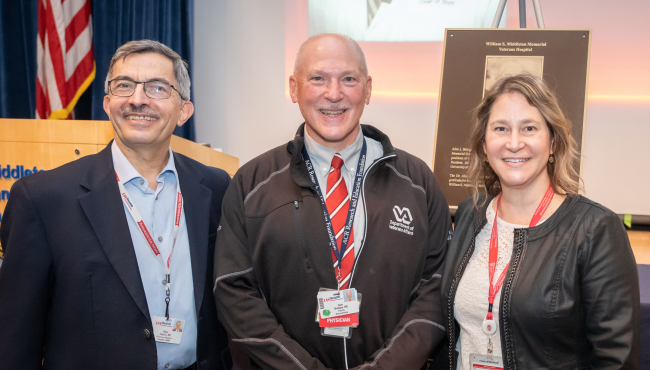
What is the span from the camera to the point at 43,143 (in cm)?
210

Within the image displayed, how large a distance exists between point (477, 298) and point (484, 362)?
23 cm

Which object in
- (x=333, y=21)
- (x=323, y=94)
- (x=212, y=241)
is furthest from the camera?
(x=333, y=21)

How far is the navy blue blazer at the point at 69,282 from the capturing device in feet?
5.27

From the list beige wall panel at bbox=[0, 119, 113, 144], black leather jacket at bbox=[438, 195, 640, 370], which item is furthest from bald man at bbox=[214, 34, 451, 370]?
beige wall panel at bbox=[0, 119, 113, 144]

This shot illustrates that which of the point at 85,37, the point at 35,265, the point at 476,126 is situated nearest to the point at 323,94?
the point at 476,126

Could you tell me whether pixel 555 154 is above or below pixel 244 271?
above

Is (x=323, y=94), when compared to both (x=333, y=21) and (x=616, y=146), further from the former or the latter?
(x=616, y=146)

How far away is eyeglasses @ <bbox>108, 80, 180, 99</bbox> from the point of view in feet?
6.08

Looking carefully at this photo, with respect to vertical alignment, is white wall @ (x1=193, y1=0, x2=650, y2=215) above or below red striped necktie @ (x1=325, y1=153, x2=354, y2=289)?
above

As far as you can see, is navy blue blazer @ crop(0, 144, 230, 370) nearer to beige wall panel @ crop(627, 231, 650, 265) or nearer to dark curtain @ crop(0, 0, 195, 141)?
dark curtain @ crop(0, 0, 195, 141)

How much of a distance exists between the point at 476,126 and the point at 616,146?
8.32 ft

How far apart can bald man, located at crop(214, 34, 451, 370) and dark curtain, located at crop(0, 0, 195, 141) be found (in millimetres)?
2484

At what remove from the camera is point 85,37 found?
370cm

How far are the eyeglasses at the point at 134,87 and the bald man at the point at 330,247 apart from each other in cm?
49
